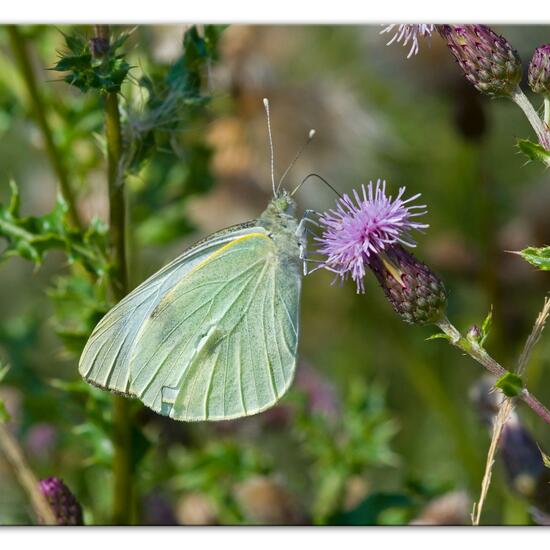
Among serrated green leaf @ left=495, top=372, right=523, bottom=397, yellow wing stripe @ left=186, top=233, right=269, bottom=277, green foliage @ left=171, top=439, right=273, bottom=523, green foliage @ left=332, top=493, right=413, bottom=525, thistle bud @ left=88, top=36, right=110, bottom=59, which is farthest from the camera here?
green foliage @ left=171, top=439, right=273, bottom=523

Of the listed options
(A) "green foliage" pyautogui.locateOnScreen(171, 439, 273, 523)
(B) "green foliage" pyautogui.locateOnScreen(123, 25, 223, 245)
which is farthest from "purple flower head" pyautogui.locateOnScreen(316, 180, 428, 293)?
(A) "green foliage" pyautogui.locateOnScreen(171, 439, 273, 523)

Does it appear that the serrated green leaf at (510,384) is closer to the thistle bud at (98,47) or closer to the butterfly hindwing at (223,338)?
the butterfly hindwing at (223,338)

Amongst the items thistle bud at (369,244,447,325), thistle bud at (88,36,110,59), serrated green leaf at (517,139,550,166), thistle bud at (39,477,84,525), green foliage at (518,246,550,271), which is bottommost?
thistle bud at (39,477,84,525)

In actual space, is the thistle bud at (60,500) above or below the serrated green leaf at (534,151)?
below

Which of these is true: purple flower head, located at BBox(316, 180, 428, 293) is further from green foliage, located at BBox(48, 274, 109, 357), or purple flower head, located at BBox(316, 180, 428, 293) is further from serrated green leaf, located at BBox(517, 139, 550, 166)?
green foliage, located at BBox(48, 274, 109, 357)

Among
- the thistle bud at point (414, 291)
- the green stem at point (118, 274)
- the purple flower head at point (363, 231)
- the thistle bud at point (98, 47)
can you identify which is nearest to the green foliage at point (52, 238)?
the green stem at point (118, 274)
